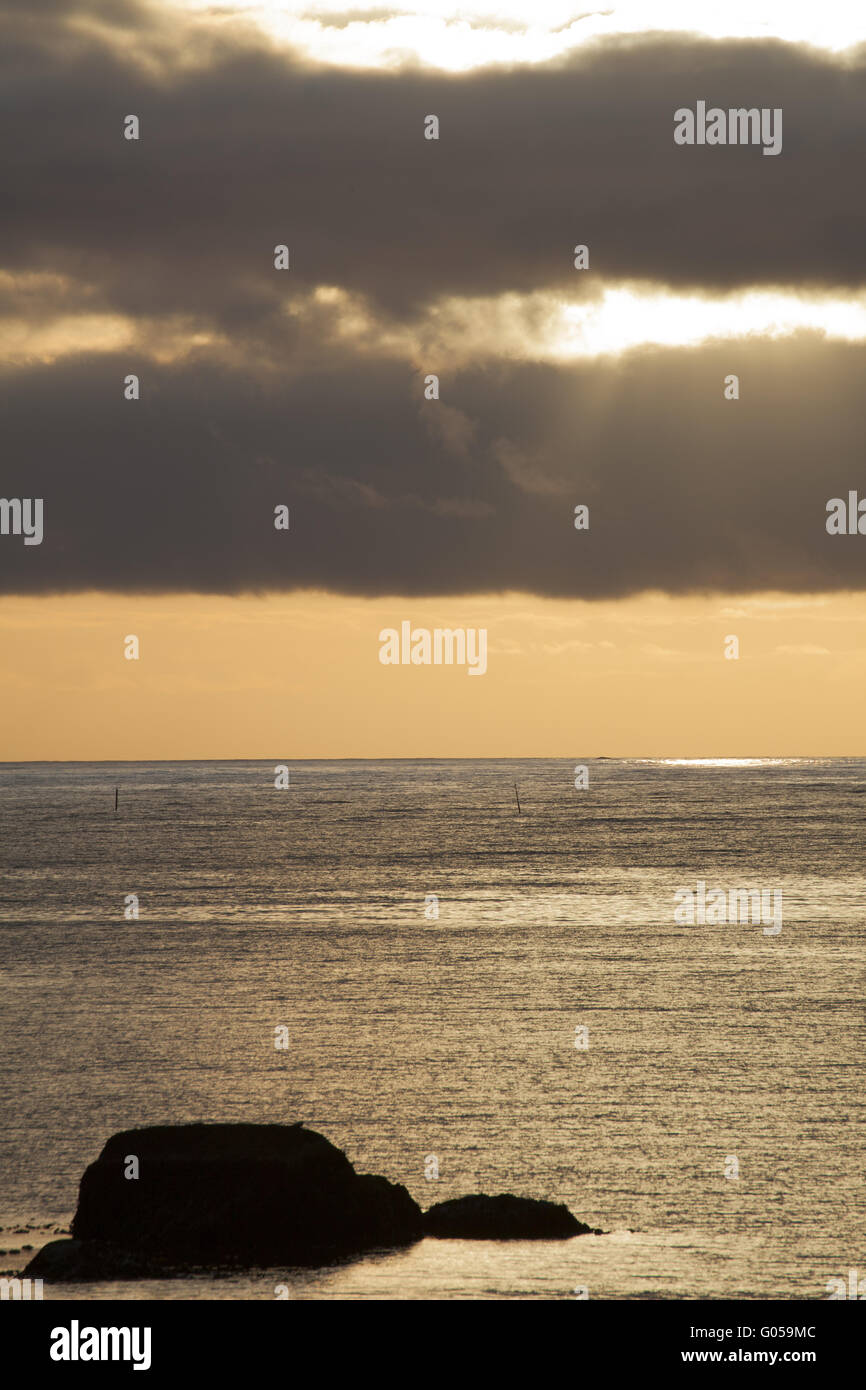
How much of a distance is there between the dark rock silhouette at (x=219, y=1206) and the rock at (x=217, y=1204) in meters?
0.02

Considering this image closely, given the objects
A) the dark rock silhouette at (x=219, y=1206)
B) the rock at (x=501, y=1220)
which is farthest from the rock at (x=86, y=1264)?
the rock at (x=501, y=1220)

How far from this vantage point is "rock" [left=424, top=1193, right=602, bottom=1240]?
97.7 ft

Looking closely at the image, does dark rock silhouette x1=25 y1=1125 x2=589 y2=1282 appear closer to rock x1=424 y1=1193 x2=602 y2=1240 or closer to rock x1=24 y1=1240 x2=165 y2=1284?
rock x1=24 y1=1240 x2=165 y2=1284

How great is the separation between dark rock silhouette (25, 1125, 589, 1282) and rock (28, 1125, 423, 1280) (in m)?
0.02

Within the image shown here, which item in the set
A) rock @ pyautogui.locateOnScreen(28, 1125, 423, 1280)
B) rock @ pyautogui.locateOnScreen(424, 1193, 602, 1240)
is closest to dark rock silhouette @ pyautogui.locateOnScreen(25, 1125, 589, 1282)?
rock @ pyautogui.locateOnScreen(28, 1125, 423, 1280)

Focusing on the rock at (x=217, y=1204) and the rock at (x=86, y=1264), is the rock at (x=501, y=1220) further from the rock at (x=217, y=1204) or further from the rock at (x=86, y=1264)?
the rock at (x=86, y=1264)

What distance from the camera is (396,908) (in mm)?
106812

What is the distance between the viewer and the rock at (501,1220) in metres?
29.8

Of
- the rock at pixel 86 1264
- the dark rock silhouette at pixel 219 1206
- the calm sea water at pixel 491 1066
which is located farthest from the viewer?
the calm sea water at pixel 491 1066

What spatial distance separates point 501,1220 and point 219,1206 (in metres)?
6.35

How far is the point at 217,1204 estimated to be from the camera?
92.0ft

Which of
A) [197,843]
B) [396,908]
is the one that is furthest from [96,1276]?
[197,843]

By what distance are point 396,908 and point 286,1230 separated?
259 ft
